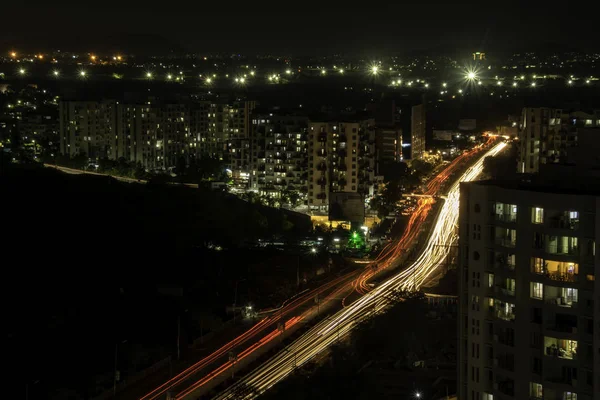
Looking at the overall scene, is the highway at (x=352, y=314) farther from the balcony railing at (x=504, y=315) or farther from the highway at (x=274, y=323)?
the balcony railing at (x=504, y=315)

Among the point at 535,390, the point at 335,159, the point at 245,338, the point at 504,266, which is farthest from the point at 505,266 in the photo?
the point at 335,159

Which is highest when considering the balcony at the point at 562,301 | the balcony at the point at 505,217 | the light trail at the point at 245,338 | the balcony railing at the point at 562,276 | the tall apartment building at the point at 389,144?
the tall apartment building at the point at 389,144

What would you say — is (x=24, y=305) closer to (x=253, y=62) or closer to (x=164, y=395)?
(x=164, y=395)

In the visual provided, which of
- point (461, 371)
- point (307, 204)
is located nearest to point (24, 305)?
point (461, 371)

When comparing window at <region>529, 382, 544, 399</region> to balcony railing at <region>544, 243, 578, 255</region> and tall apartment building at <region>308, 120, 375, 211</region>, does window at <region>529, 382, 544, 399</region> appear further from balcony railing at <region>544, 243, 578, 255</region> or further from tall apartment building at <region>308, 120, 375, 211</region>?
tall apartment building at <region>308, 120, 375, 211</region>

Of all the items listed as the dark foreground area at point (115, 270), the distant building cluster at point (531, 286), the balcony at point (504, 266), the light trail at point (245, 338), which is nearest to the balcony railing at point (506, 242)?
the distant building cluster at point (531, 286)

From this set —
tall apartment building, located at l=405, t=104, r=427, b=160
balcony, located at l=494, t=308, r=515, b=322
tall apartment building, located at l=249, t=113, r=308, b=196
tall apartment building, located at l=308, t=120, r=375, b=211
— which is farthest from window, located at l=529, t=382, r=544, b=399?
tall apartment building, located at l=405, t=104, r=427, b=160
